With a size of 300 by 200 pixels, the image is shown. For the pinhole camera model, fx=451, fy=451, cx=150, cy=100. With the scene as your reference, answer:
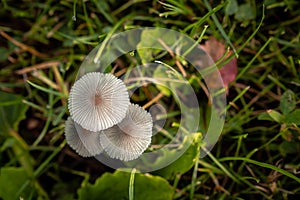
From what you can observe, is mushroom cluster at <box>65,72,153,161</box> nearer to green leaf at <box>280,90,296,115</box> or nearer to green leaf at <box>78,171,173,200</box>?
green leaf at <box>78,171,173,200</box>

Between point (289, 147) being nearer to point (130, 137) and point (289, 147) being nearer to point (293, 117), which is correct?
point (293, 117)

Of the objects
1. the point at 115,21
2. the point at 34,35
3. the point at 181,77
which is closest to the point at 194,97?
the point at 181,77

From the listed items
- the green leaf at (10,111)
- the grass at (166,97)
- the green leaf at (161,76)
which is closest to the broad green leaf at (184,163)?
the grass at (166,97)

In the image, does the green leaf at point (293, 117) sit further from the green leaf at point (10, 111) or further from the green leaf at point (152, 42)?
the green leaf at point (10, 111)

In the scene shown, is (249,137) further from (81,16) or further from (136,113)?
(81,16)

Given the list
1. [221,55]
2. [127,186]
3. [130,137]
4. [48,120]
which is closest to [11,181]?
[48,120]

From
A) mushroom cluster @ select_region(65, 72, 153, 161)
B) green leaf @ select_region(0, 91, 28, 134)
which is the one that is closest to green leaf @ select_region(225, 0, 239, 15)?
mushroom cluster @ select_region(65, 72, 153, 161)

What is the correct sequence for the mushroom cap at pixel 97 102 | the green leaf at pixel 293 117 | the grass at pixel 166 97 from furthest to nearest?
Answer: the grass at pixel 166 97 → the green leaf at pixel 293 117 → the mushroom cap at pixel 97 102
